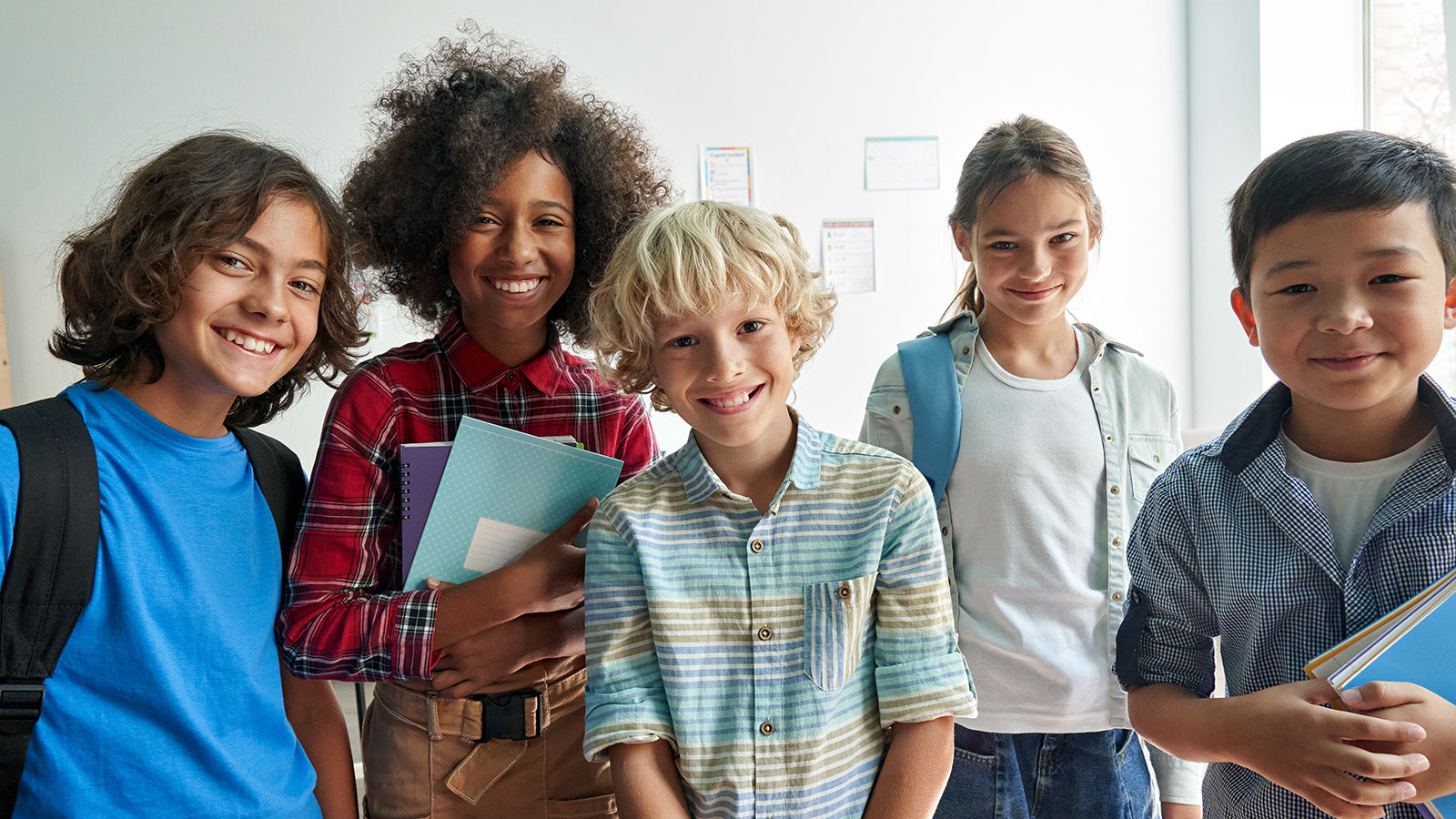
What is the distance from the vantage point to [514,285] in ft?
4.05

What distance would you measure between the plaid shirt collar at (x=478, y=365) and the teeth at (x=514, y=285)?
0.08 metres

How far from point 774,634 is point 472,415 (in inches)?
19.6

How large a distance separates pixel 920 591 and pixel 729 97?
287cm

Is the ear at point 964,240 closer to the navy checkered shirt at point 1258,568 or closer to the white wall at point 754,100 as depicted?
the navy checkered shirt at point 1258,568

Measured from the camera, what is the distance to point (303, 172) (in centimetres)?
121

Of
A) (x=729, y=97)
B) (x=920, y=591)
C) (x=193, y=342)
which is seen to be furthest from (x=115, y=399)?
(x=729, y=97)

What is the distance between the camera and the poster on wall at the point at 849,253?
3643mm

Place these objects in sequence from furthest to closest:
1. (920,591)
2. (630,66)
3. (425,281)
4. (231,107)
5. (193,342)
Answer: (630,66), (231,107), (425,281), (193,342), (920,591)

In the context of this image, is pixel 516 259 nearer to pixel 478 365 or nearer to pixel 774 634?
pixel 478 365

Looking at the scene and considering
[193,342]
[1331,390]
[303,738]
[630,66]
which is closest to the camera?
[1331,390]

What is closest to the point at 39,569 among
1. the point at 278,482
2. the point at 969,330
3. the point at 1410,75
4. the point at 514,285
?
the point at 278,482

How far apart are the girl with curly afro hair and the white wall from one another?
7.00ft

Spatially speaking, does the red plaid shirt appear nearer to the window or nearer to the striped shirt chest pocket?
the striped shirt chest pocket

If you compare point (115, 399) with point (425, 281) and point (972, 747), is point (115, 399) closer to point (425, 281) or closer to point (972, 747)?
point (425, 281)
